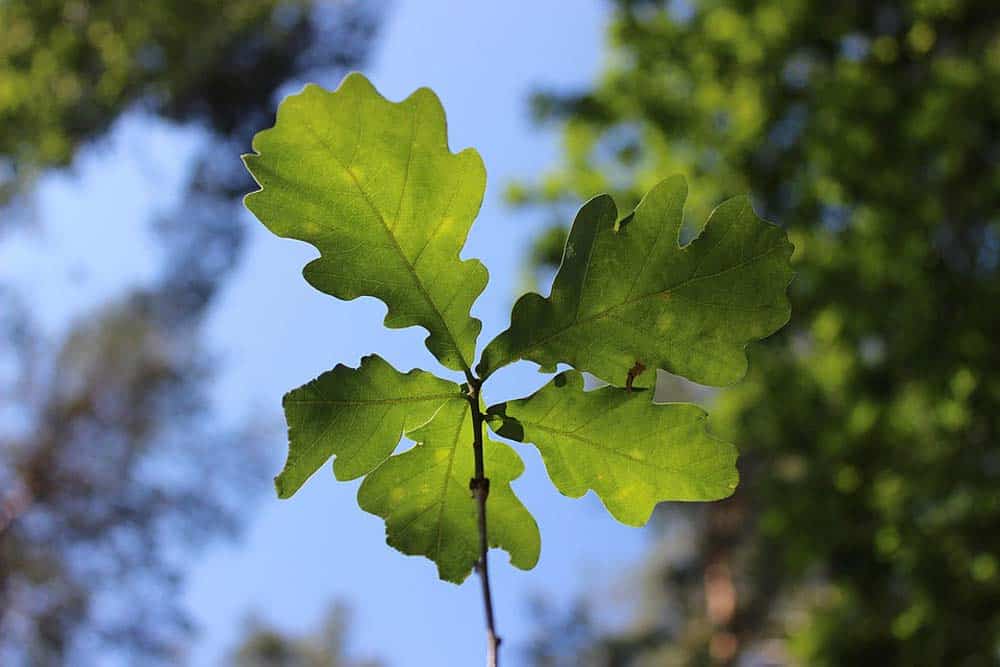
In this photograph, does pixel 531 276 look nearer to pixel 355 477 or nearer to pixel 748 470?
pixel 748 470

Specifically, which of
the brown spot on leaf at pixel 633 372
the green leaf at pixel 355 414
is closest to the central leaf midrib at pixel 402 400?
the green leaf at pixel 355 414

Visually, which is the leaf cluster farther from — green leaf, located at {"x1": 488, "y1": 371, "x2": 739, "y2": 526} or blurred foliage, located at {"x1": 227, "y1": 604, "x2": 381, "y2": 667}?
blurred foliage, located at {"x1": 227, "y1": 604, "x2": 381, "y2": 667}

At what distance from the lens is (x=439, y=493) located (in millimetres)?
612

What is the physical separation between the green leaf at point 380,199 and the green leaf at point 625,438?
0.06 metres

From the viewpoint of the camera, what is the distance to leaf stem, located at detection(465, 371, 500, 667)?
1.44 feet

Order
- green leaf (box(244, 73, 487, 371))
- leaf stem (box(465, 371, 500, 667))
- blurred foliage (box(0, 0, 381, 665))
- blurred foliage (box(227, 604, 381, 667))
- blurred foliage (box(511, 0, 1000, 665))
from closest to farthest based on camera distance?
leaf stem (box(465, 371, 500, 667)) < green leaf (box(244, 73, 487, 371)) < blurred foliage (box(511, 0, 1000, 665)) < blurred foliage (box(0, 0, 381, 665)) < blurred foliage (box(227, 604, 381, 667))

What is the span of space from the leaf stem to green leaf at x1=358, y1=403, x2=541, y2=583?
0.02m

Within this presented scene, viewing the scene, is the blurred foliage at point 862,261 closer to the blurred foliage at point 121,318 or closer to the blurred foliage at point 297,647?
the blurred foliage at point 121,318

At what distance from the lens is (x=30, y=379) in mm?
12406

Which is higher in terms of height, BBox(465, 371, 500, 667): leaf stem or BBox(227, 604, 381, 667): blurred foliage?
BBox(227, 604, 381, 667): blurred foliage

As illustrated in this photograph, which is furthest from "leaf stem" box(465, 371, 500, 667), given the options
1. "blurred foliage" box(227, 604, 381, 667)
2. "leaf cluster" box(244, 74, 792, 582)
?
"blurred foliage" box(227, 604, 381, 667)

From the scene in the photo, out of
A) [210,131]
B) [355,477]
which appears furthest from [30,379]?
[355,477]

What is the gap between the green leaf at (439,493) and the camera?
0.61 meters

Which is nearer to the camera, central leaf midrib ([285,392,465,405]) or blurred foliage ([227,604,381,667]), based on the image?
central leaf midrib ([285,392,465,405])
